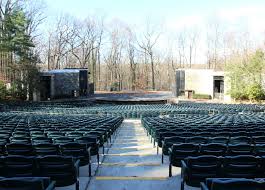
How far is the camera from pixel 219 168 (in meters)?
6.51

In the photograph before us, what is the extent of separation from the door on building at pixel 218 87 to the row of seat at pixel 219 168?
55.8 m

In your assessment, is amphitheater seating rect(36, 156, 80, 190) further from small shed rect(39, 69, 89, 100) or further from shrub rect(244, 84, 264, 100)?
small shed rect(39, 69, 89, 100)

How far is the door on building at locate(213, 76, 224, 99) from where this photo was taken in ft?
200

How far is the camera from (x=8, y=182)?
14.8 ft

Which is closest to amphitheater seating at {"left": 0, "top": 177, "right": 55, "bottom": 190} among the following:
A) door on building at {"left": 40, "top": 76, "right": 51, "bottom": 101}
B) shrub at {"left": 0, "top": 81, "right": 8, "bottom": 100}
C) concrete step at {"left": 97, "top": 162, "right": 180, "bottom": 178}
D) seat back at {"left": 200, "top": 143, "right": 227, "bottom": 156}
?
concrete step at {"left": 97, "top": 162, "right": 180, "bottom": 178}

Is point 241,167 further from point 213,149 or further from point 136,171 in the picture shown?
point 136,171

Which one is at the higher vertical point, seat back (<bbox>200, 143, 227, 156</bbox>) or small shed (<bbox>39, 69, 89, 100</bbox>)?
small shed (<bbox>39, 69, 89, 100</bbox>)

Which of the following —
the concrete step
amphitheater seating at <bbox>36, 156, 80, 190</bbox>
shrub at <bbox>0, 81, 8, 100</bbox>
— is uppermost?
shrub at <bbox>0, 81, 8, 100</bbox>

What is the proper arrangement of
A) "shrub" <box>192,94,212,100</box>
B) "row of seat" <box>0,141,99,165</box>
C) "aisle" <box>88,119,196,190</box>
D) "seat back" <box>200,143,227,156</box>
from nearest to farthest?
"aisle" <box>88,119,196,190</box> < "seat back" <box>200,143,227,156</box> < "row of seat" <box>0,141,99,165</box> < "shrub" <box>192,94,212,100</box>

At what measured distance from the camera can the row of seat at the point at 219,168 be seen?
6441 millimetres

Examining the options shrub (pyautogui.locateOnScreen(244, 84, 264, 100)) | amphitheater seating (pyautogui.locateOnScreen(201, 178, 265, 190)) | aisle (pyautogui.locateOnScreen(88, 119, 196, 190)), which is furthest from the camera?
shrub (pyautogui.locateOnScreen(244, 84, 264, 100))

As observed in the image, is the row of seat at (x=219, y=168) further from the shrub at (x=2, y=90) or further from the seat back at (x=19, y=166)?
the shrub at (x=2, y=90)

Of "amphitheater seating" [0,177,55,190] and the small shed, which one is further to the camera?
the small shed

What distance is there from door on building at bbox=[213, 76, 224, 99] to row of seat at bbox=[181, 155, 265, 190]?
183 feet
